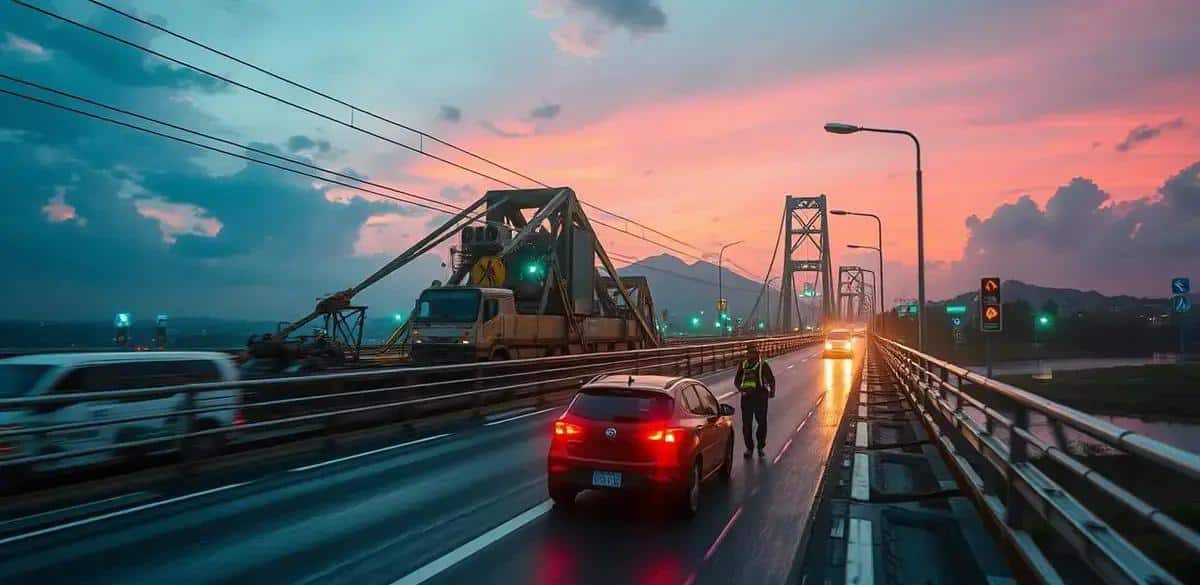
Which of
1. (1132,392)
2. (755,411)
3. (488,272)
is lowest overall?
(1132,392)

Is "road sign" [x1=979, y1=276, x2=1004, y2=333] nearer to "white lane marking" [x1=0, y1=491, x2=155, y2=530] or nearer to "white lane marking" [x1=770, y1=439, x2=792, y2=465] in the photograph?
"white lane marking" [x1=770, y1=439, x2=792, y2=465]

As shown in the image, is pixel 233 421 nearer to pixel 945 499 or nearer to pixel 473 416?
pixel 473 416

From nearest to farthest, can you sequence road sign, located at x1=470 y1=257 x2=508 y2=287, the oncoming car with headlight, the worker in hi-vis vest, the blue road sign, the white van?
the white van
the worker in hi-vis vest
the blue road sign
road sign, located at x1=470 y1=257 x2=508 y2=287
the oncoming car with headlight

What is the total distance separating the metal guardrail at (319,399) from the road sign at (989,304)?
10.6 meters

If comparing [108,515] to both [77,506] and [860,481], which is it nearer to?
[77,506]

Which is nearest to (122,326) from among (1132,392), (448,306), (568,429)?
(448,306)

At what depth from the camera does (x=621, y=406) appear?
8516 millimetres

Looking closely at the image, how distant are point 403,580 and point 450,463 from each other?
5.67 metres

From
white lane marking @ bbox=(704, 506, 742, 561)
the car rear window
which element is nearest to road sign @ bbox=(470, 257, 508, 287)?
the car rear window

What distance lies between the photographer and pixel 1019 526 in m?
6.18

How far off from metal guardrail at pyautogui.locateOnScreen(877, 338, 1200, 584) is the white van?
364 inches

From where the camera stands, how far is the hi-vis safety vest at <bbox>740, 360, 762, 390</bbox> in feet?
42.8

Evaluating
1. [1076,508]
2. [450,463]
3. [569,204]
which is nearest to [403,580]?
[1076,508]

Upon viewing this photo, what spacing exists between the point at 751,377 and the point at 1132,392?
33.2m
